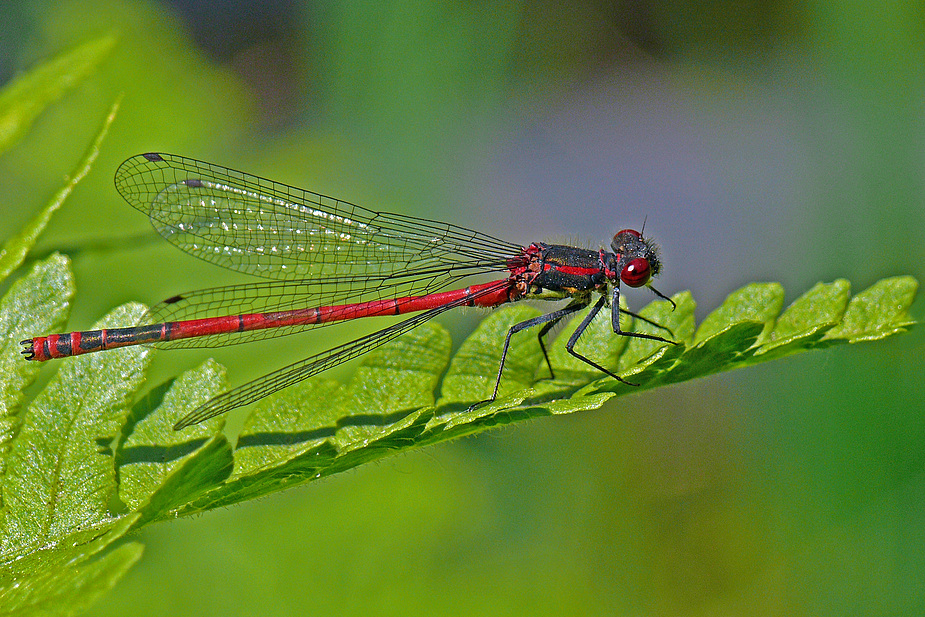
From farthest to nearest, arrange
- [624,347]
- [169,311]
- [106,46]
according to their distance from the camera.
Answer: [169,311], [624,347], [106,46]

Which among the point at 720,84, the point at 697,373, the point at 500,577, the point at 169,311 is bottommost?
the point at 500,577

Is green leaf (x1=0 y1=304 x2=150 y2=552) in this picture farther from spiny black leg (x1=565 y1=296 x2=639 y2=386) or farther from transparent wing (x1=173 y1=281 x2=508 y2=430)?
spiny black leg (x1=565 y1=296 x2=639 y2=386)

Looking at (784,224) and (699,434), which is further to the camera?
(784,224)

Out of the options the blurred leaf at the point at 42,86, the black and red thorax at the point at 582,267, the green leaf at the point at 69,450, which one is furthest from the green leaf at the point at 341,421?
the black and red thorax at the point at 582,267

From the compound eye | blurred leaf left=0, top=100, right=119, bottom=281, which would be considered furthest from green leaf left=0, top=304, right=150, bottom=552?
the compound eye

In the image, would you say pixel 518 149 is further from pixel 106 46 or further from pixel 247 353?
pixel 106 46

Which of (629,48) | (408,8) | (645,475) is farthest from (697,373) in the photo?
(629,48)
